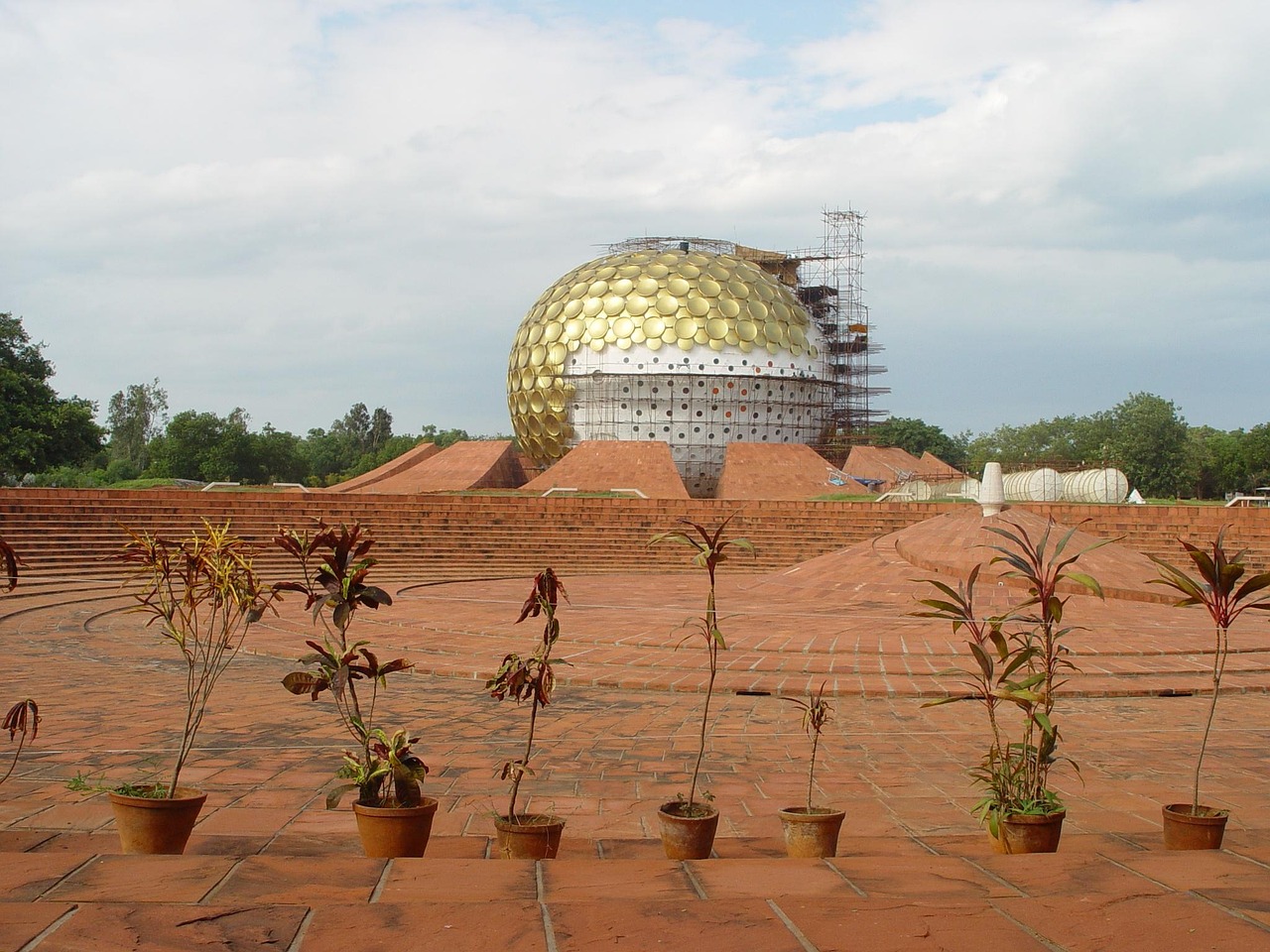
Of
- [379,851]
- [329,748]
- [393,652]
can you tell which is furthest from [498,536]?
[379,851]

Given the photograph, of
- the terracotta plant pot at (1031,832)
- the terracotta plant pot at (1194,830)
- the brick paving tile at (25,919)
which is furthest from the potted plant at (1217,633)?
the brick paving tile at (25,919)

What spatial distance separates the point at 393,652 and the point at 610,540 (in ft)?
41.2

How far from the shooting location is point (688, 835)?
3.62 m

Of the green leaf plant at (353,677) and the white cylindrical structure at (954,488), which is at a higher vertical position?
the white cylindrical structure at (954,488)

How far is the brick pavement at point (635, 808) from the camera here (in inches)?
103

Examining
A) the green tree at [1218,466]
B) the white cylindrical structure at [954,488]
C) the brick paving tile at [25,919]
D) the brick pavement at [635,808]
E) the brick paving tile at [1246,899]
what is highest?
the green tree at [1218,466]

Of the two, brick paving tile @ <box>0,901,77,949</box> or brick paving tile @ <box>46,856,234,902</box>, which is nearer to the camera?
A: brick paving tile @ <box>0,901,77,949</box>

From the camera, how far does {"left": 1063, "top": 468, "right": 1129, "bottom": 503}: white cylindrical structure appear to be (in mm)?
26016

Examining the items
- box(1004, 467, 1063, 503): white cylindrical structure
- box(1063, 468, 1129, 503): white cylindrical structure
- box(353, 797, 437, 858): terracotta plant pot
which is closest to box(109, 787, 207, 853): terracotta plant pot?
box(353, 797, 437, 858): terracotta plant pot

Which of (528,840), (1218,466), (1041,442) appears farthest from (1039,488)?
(1041,442)

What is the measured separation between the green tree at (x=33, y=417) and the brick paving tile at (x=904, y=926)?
2996 cm

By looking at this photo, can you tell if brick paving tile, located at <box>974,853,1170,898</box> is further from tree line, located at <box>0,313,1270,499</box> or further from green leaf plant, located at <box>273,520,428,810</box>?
tree line, located at <box>0,313,1270,499</box>

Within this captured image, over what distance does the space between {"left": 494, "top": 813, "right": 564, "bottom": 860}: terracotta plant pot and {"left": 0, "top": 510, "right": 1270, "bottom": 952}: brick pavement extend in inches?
7.4

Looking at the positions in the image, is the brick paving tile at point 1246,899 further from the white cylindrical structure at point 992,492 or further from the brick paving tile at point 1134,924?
the white cylindrical structure at point 992,492
